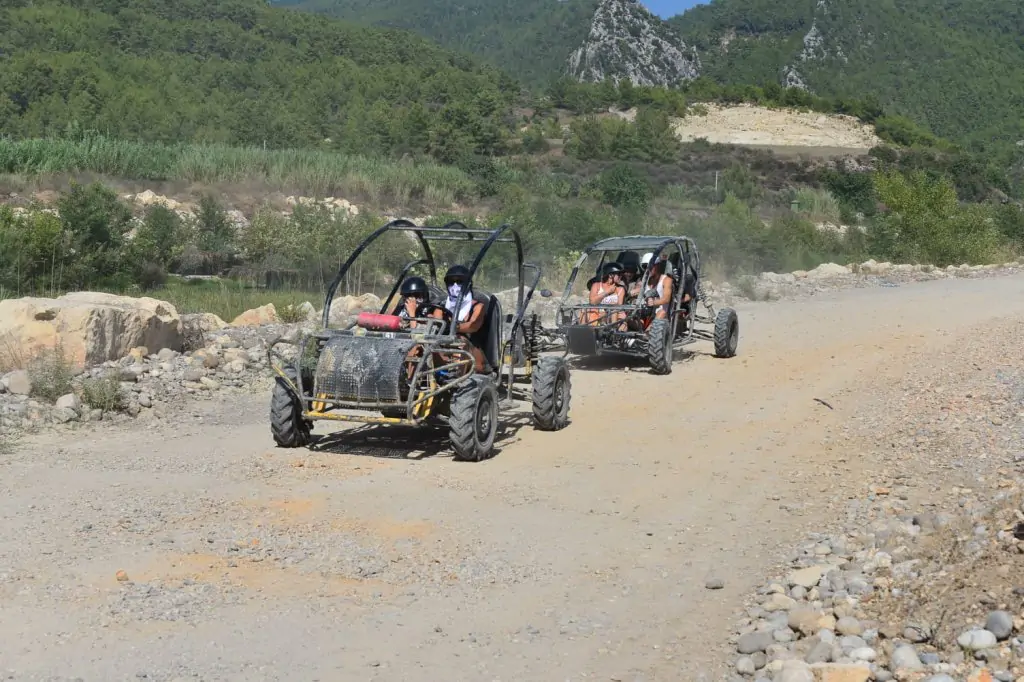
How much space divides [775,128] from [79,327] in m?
83.5

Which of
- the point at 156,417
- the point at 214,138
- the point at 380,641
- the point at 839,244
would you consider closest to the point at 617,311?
the point at 156,417

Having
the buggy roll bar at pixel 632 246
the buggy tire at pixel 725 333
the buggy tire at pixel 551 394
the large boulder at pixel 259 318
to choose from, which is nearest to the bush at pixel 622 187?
the large boulder at pixel 259 318

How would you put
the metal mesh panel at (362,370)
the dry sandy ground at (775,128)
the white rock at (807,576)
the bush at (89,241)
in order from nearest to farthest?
the white rock at (807,576)
the metal mesh panel at (362,370)
the bush at (89,241)
the dry sandy ground at (775,128)

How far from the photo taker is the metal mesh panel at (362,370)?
966 cm

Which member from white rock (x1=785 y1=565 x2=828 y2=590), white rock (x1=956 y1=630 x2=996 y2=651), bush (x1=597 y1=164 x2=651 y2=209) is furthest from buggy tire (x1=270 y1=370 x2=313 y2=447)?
bush (x1=597 y1=164 x2=651 y2=209)

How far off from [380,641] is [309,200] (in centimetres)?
3254

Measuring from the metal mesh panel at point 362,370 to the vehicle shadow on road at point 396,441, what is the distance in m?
0.62

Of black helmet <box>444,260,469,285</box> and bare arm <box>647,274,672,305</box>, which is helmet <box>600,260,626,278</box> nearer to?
bare arm <box>647,274,672,305</box>

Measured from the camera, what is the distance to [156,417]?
11828 millimetres

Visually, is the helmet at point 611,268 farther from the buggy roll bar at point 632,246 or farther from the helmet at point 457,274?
the helmet at point 457,274

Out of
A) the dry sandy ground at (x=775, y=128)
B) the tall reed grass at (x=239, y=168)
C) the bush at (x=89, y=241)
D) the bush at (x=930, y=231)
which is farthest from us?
the dry sandy ground at (x=775, y=128)

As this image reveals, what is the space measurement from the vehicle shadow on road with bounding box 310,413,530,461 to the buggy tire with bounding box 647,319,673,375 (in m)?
3.14

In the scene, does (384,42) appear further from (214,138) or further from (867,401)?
(867,401)

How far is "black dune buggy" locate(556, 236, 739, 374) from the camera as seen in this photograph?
14.4 m
